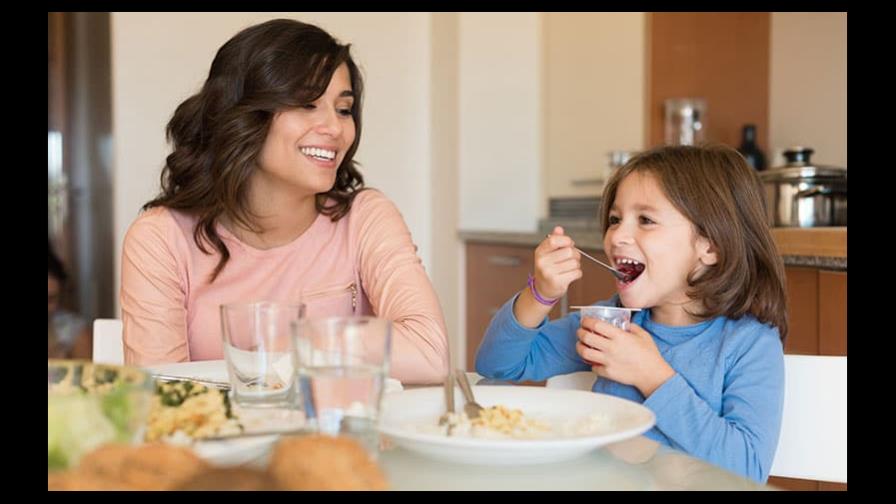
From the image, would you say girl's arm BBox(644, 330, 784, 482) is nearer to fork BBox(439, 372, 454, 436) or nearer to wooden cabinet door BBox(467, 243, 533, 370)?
fork BBox(439, 372, 454, 436)

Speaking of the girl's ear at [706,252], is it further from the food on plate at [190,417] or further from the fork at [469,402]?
the food on plate at [190,417]

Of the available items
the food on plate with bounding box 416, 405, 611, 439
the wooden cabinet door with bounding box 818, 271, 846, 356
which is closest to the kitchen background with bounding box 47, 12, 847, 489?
the wooden cabinet door with bounding box 818, 271, 846, 356

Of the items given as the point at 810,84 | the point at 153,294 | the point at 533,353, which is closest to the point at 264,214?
the point at 153,294

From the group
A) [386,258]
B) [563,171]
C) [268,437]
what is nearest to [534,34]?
[563,171]

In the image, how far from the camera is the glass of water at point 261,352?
0.95 m

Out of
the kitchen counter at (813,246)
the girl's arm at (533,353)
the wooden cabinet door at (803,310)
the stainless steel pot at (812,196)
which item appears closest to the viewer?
the girl's arm at (533,353)

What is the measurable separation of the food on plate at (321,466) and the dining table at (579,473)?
70 millimetres

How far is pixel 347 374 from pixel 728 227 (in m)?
0.83

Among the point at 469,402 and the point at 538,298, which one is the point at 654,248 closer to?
the point at 538,298

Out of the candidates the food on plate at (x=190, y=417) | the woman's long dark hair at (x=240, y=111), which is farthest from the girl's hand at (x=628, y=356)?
the woman's long dark hair at (x=240, y=111)

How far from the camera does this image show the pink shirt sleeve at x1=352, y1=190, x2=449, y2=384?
4.72 ft

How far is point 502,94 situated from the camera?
4254 millimetres
